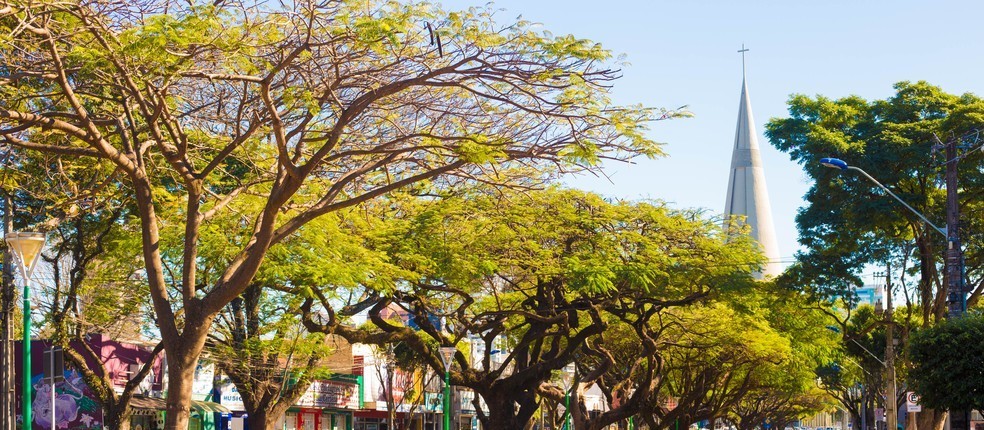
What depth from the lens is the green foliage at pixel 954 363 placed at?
2045cm

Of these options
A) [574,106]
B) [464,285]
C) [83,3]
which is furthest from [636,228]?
[83,3]

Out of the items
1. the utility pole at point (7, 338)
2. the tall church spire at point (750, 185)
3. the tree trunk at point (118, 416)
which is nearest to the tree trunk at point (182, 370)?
the utility pole at point (7, 338)

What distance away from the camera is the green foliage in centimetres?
2045

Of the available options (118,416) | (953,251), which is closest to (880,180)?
(953,251)

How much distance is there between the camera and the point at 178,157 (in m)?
16.2

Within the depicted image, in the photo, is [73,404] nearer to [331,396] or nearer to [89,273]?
[89,273]

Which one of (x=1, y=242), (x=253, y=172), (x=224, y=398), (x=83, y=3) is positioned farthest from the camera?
(x=224, y=398)

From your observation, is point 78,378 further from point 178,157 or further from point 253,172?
point 178,157

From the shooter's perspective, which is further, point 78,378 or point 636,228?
point 78,378

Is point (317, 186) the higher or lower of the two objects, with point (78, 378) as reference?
higher

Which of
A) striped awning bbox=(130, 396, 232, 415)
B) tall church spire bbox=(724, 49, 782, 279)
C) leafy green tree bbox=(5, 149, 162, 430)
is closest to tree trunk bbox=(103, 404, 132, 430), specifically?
leafy green tree bbox=(5, 149, 162, 430)

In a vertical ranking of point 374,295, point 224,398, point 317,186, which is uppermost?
point 317,186

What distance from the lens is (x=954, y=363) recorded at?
67.6ft

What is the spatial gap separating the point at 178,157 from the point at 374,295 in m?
12.7
